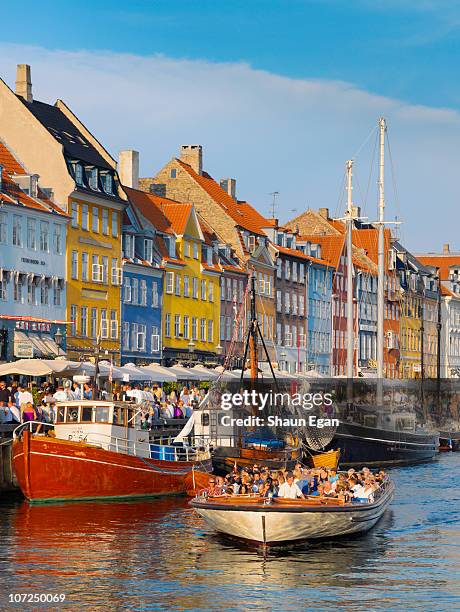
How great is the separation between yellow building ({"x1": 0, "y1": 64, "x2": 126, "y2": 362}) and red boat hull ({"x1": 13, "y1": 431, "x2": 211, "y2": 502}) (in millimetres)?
29546

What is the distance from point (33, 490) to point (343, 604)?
1989 centimetres

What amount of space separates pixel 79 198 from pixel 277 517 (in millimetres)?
48380

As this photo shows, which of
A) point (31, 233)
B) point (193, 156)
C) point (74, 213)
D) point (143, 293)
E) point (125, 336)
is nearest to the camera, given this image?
point (31, 233)

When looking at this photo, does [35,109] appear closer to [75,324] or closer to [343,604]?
[75,324]

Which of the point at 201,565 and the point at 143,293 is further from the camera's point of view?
the point at 143,293

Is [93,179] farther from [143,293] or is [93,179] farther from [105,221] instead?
[143,293]

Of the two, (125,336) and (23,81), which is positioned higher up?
(23,81)

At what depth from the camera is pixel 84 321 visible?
84.8 m

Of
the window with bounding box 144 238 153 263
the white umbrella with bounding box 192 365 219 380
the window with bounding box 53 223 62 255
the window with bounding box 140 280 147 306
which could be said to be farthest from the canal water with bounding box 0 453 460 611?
the window with bounding box 144 238 153 263

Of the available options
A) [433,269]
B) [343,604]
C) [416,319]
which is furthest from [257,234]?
[343,604]

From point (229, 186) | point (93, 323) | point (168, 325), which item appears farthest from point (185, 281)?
point (229, 186)

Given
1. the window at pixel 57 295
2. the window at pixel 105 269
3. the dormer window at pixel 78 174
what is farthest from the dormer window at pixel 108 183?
the window at pixel 57 295

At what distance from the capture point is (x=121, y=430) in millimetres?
52156

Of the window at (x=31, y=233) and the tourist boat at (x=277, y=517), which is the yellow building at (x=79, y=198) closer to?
the window at (x=31, y=233)
